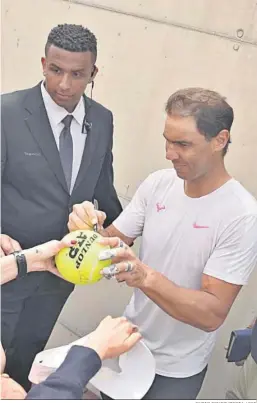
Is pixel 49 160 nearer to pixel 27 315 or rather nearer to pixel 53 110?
pixel 53 110

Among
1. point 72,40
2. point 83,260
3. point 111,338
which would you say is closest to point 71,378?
point 111,338

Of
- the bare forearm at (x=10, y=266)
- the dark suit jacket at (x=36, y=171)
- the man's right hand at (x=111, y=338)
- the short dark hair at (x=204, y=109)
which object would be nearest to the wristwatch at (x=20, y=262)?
the bare forearm at (x=10, y=266)

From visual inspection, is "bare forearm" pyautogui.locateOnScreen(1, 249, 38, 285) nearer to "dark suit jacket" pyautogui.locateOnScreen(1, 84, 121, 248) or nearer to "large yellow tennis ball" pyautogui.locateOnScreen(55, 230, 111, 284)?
"large yellow tennis ball" pyautogui.locateOnScreen(55, 230, 111, 284)

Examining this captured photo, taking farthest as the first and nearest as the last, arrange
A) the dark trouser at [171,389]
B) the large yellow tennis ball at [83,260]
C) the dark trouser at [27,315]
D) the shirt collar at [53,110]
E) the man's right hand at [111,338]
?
the dark trouser at [27,315] < the shirt collar at [53,110] < the dark trouser at [171,389] < the large yellow tennis ball at [83,260] < the man's right hand at [111,338]

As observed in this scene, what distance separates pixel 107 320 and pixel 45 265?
0.40m

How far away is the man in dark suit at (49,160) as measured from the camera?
67.9 inches

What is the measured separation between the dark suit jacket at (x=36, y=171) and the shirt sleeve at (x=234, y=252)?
551mm

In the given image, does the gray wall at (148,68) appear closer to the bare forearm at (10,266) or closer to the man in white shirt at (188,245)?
the man in white shirt at (188,245)

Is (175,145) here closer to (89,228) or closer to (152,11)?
(89,228)

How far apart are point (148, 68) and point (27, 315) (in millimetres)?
1097

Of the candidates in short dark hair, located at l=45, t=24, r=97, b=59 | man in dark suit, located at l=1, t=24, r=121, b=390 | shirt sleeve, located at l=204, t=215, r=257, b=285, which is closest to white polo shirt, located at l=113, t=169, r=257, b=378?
shirt sleeve, located at l=204, t=215, r=257, b=285

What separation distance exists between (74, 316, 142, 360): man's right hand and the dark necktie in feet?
1.94

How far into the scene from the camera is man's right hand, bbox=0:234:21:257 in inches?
67.5

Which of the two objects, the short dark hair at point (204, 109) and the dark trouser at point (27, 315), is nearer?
the short dark hair at point (204, 109)
